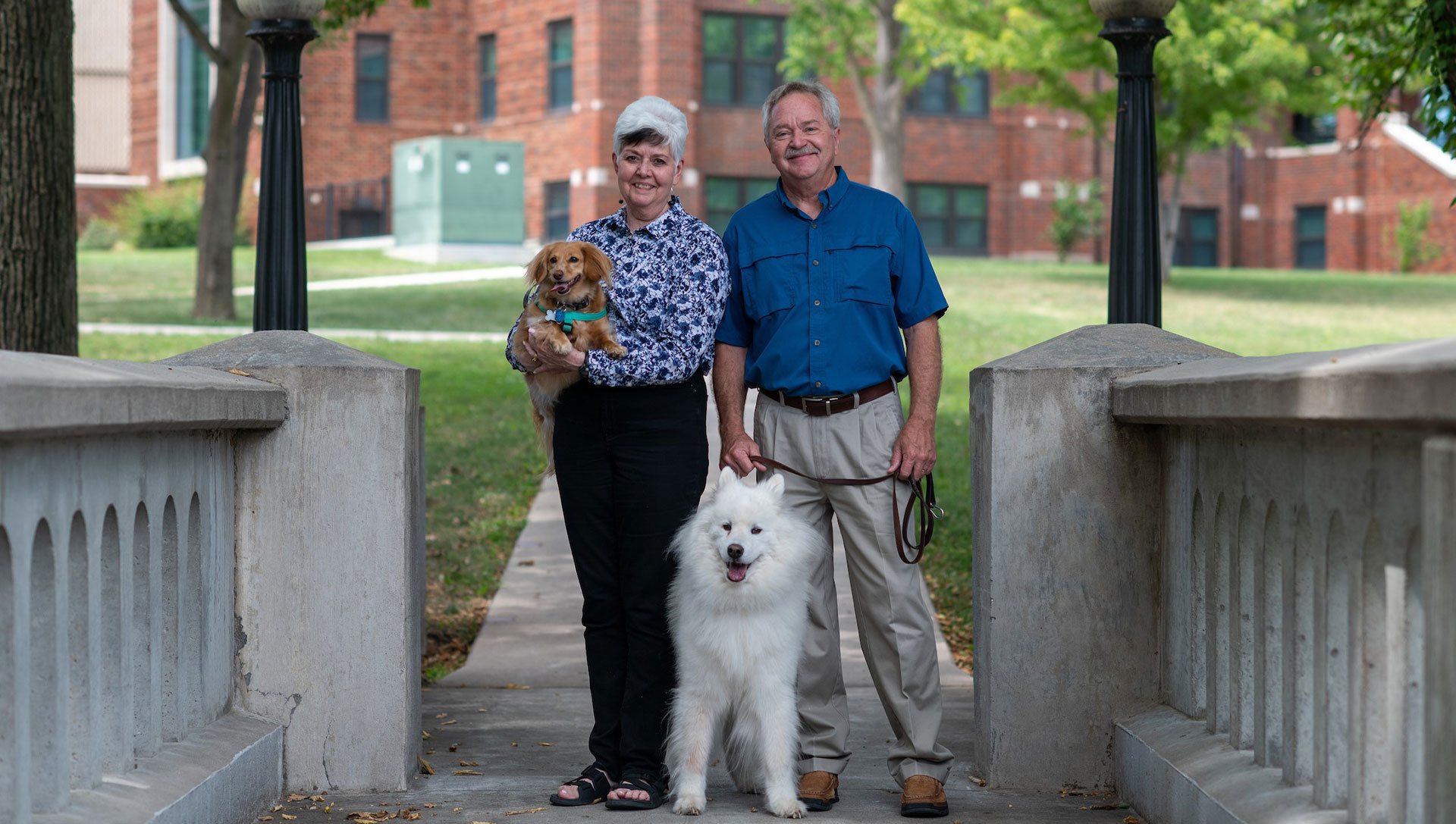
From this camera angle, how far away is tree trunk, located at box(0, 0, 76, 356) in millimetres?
8008

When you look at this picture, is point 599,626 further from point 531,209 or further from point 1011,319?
point 531,209

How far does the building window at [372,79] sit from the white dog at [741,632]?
35.7 m

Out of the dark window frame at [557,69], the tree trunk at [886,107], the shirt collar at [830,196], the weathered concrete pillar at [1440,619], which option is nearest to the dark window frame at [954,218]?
the tree trunk at [886,107]

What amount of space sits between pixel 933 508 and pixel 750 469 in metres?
0.68

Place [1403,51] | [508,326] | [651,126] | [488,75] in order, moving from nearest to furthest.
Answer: [651,126] → [1403,51] → [508,326] → [488,75]

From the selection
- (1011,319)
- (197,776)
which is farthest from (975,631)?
(1011,319)

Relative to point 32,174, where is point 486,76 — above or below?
above

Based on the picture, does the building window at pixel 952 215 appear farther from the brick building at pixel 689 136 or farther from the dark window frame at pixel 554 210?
Result: the dark window frame at pixel 554 210

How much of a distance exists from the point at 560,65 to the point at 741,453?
33387 millimetres

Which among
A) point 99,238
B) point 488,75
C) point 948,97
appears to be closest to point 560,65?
point 488,75

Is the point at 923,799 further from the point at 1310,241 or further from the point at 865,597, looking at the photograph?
the point at 1310,241

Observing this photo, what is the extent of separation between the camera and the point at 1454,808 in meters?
2.90

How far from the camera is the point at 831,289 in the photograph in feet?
17.6

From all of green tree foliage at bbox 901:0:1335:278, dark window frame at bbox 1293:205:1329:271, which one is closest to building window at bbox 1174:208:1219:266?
dark window frame at bbox 1293:205:1329:271
